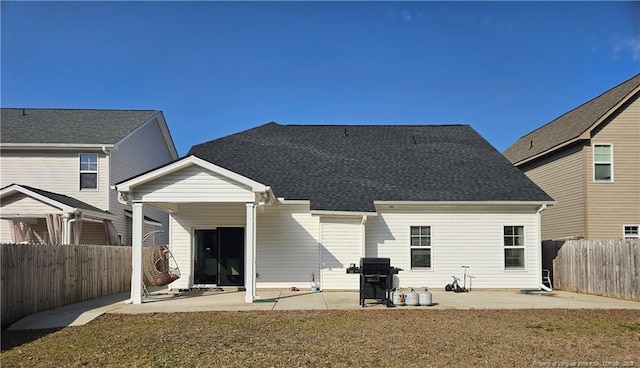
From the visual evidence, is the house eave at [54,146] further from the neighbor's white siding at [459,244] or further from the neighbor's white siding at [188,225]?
the neighbor's white siding at [459,244]

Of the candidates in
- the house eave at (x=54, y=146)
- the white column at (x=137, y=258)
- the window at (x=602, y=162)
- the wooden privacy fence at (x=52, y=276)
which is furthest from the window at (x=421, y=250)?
the house eave at (x=54, y=146)

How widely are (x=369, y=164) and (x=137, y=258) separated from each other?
9.82 metres

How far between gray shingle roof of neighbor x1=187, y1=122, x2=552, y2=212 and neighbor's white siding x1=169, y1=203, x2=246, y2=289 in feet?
6.34

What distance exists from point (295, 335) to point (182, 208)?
9718 mm

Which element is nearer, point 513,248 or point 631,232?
point 513,248

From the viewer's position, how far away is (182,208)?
61.7 ft

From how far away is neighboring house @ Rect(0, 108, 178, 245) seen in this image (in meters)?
19.3

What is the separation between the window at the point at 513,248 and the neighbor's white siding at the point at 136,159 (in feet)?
49.9

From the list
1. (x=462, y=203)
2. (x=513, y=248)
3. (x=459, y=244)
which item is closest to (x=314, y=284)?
(x=459, y=244)

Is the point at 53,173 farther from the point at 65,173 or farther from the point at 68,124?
the point at 68,124

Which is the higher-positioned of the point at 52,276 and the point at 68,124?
the point at 68,124

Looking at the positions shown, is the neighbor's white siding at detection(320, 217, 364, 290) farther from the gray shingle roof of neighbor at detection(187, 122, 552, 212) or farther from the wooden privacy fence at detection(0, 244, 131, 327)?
the wooden privacy fence at detection(0, 244, 131, 327)

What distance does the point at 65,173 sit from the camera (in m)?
22.6

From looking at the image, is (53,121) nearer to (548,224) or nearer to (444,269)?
(444,269)
